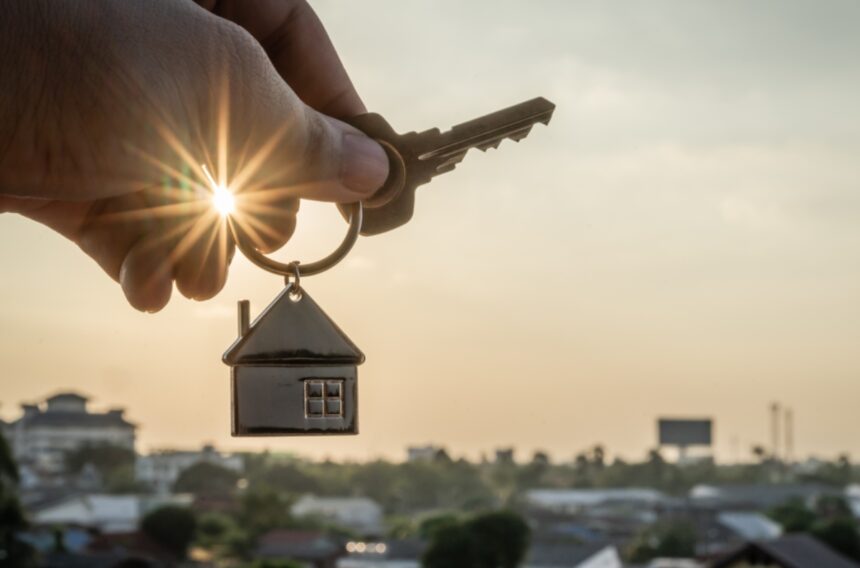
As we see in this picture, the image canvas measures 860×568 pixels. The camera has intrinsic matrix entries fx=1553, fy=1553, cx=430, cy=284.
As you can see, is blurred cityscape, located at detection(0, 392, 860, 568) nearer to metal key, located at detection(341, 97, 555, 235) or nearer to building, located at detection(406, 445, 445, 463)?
building, located at detection(406, 445, 445, 463)

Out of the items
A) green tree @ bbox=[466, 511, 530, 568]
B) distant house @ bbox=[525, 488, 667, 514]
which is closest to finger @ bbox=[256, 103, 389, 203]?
green tree @ bbox=[466, 511, 530, 568]

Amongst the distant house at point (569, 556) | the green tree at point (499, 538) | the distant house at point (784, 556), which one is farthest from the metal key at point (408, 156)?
the distant house at point (569, 556)

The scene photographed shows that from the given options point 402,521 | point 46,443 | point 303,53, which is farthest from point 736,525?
point 303,53

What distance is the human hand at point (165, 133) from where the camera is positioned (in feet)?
3.62

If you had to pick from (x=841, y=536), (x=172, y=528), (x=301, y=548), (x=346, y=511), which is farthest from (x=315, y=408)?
(x=346, y=511)

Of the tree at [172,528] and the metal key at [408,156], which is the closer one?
the metal key at [408,156]

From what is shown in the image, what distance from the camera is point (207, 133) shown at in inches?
49.1

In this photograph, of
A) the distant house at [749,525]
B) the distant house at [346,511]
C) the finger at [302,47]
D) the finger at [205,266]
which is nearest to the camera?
the finger at [205,266]

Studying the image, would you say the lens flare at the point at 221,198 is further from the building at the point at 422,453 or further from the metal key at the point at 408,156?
the building at the point at 422,453

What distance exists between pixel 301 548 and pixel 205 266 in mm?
51155

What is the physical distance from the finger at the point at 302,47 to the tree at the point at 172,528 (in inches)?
2067

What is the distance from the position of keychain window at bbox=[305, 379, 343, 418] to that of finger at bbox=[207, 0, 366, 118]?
17.6 inches

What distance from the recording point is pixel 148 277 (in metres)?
1.57

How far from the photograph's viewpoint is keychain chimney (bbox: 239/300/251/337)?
1383 millimetres
